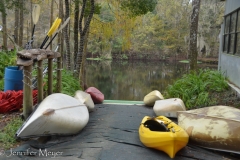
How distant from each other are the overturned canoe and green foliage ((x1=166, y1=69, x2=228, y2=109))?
1839mm

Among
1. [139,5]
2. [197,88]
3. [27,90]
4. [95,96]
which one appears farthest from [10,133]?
[139,5]

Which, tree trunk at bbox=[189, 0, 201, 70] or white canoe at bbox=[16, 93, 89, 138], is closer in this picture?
white canoe at bbox=[16, 93, 89, 138]

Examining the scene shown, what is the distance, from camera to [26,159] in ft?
10.6

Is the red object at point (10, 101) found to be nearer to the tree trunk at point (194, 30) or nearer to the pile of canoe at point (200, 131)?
the pile of canoe at point (200, 131)

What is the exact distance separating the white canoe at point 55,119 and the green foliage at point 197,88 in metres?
3.01

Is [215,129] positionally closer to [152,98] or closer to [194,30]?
[152,98]

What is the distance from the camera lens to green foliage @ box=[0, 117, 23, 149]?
141 inches

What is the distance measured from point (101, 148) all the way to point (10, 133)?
143cm

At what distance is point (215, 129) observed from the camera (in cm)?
367

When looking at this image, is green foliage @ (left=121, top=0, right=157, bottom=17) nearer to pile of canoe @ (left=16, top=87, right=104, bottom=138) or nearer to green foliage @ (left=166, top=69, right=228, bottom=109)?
green foliage @ (left=166, top=69, right=228, bottom=109)

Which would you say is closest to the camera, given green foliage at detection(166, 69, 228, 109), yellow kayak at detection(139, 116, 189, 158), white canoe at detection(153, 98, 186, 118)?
yellow kayak at detection(139, 116, 189, 158)

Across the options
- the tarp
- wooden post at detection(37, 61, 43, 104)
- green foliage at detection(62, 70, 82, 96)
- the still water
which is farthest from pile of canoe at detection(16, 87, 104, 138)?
the still water

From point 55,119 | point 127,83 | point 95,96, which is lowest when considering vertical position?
point 127,83

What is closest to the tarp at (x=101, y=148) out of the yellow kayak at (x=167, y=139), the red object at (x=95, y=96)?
the yellow kayak at (x=167, y=139)
